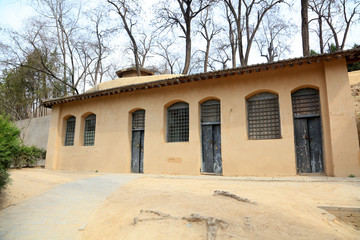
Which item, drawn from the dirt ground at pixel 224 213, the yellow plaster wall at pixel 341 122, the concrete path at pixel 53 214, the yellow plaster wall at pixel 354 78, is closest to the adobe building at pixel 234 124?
the yellow plaster wall at pixel 341 122

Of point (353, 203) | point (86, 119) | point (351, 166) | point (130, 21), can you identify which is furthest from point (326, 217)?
point (130, 21)

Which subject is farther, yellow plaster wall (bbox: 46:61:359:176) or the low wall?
the low wall

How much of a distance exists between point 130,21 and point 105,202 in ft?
61.6

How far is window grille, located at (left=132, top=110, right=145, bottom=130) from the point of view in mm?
11085

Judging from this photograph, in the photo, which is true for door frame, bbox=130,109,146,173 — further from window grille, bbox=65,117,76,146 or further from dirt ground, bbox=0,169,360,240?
dirt ground, bbox=0,169,360,240

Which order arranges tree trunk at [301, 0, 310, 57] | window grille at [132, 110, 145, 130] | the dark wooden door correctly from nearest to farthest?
the dark wooden door
window grille at [132, 110, 145, 130]
tree trunk at [301, 0, 310, 57]

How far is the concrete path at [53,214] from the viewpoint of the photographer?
4.19 metres

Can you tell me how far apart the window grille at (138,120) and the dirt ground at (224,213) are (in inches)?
198

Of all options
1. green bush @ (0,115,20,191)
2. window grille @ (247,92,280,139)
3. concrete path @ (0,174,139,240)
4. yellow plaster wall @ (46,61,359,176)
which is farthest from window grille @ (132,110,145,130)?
green bush @ (0,115,20,191)

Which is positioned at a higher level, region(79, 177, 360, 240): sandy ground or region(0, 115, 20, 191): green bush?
region(0, 115, 20, 191): green bush

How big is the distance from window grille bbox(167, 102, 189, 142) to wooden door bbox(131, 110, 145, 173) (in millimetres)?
1407

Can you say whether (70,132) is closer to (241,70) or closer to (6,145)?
(6,145)

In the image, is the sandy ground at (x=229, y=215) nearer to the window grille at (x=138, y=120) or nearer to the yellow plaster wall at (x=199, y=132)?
the yellow plaster wall at (x=199, y=132)

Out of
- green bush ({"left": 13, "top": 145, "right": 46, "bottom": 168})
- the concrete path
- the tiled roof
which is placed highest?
the tiled roof
